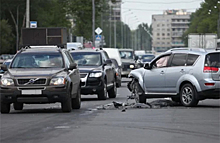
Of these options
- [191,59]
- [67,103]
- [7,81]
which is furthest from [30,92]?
[191,59]

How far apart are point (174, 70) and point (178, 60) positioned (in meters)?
0.34

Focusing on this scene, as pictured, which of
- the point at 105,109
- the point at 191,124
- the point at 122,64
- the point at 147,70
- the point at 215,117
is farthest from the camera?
the point at 122,64

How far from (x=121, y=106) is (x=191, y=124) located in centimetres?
564

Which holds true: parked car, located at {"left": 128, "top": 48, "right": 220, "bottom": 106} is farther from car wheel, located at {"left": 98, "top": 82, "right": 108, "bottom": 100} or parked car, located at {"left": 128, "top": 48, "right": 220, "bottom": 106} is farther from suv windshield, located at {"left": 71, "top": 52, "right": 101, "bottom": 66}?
suv windshield, located at {"left": 71, "top": 52, "right": 101, "bottom": 66}

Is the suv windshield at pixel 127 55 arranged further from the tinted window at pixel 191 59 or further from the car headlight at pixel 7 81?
the car headlight at pixel 7 81

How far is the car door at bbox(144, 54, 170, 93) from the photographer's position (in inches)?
771

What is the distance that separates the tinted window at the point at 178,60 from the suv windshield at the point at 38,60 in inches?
131

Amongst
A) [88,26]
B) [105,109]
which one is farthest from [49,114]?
[88,26]

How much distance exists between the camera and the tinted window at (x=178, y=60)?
754 inches

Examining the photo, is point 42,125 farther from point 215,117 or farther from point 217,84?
point 217,84

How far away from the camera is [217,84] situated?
59.4ft

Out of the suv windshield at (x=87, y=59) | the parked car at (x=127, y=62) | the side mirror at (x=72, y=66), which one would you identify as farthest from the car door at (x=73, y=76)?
the parked car at (x=127, y=62)

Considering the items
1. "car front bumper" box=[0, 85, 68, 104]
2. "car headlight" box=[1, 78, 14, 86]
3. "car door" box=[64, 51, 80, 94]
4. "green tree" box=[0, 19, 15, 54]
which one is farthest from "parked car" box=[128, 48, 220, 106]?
"green tree" box=[0, 19, 15, 54]

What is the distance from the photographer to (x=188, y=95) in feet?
61.0
